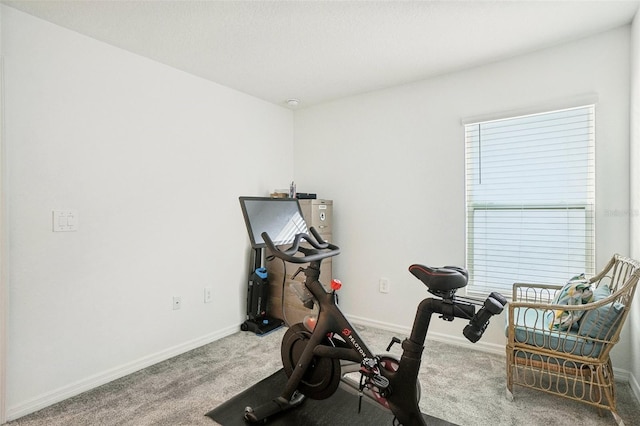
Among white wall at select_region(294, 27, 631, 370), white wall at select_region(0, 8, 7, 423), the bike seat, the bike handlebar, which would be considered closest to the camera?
the bike seat

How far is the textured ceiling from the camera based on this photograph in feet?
→ 6.63

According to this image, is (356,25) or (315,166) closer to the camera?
(356,25)

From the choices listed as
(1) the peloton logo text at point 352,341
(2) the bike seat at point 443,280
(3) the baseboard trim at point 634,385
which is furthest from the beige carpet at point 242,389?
(2) the bike seat at point 443,280

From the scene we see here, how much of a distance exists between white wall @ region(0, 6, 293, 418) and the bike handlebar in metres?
1.35

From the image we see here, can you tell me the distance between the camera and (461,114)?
296cm

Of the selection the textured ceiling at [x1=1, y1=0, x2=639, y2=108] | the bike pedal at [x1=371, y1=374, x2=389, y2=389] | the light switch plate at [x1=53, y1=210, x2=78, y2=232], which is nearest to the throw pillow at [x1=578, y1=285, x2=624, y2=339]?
the bike pedal at [x1=371, y1=374, x2=389, y2=389]

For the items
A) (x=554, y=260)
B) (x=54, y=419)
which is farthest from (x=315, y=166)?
(x=54, y=419)

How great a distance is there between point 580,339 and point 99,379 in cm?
305

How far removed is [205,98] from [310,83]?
3.24 ft

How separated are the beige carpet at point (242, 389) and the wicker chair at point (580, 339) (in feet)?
0.34

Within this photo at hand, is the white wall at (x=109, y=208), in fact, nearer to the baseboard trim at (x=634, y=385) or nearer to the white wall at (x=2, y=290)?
the white wall at (x=2, y=290)

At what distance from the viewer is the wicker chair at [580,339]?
71.8 inches

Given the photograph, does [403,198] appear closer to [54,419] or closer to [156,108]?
[156,108]

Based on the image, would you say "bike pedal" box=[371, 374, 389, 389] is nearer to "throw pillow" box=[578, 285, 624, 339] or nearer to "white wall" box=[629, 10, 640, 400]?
"throw pillow" box=[578, 285, 624, 339]
